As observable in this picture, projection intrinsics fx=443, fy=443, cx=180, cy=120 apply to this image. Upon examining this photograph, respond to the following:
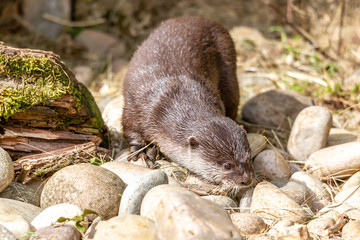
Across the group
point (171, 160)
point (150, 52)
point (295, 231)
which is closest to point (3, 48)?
point (150, 52)

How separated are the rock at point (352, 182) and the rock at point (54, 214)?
6.40ft

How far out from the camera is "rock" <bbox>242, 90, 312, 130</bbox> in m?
4.61

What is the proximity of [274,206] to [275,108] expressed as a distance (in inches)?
78.5

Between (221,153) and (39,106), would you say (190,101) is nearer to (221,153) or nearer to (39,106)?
(221,153)

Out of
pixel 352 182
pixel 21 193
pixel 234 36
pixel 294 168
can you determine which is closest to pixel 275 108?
pixel 294 168

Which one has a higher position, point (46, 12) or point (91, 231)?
point (46, 12)

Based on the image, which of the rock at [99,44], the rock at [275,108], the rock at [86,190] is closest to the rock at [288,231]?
the rock at [86,190]

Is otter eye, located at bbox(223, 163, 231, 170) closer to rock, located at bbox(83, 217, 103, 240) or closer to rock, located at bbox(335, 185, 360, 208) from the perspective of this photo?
rock, located at bbox(335, 185, 360, 208)

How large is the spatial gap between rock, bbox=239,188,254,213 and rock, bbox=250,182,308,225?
10 centimetres

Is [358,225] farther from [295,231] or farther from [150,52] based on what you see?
[150,52]

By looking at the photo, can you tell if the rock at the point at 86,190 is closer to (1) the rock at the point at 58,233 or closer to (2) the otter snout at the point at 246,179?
(1) the rock at the point at 58,233

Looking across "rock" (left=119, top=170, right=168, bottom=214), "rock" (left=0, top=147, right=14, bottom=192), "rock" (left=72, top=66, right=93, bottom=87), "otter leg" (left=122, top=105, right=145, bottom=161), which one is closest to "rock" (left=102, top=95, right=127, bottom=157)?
"otter leg" (left=122, top=105, right=145, bottom=161)

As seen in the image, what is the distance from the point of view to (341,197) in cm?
312

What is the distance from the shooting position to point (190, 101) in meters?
3.52
